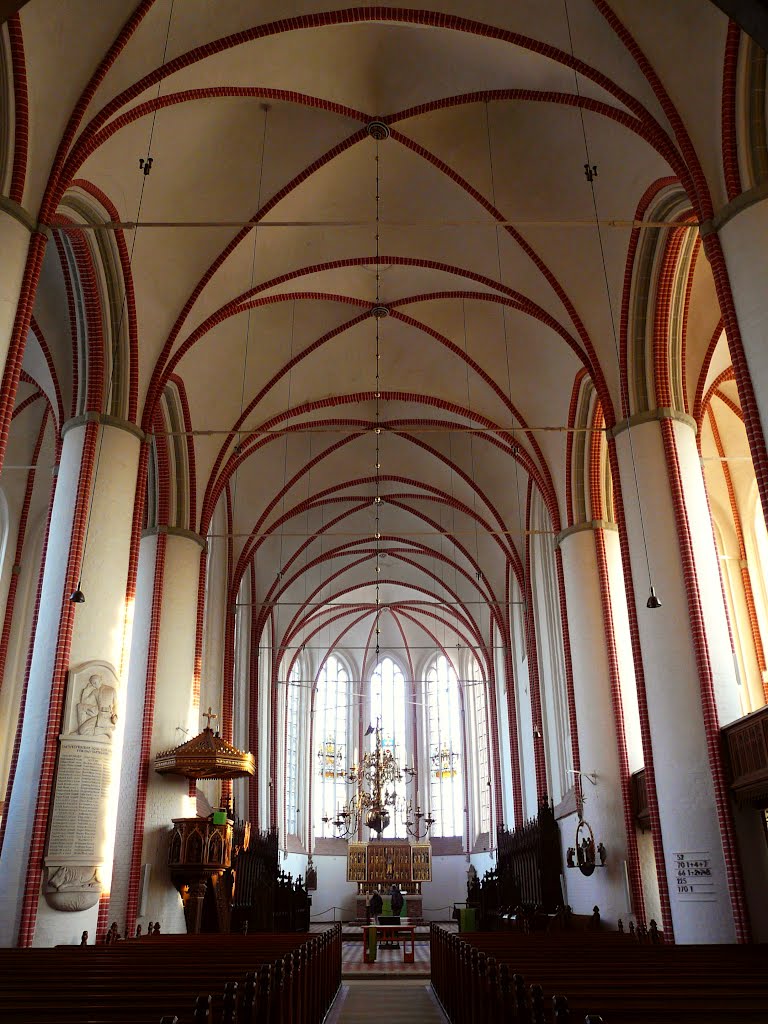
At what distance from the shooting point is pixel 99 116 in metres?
11.0

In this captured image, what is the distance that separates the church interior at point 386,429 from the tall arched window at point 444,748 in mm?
9686

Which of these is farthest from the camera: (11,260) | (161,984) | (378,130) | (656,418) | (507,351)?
(507,351)

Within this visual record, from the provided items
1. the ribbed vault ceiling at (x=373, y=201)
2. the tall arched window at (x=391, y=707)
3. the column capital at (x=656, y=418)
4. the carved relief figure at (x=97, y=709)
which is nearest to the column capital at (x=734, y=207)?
the ribbed vault ceiling at (x=373, y=201)

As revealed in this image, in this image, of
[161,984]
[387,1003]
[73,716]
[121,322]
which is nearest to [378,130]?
[121,322]

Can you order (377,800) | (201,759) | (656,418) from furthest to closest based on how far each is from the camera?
(377,800), (201,759), (656,418)

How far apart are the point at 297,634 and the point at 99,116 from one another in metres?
23.7

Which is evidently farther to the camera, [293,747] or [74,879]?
[293,747]

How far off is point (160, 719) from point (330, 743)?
19504 millimetres

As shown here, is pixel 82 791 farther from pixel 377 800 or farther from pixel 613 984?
pixel 377 800

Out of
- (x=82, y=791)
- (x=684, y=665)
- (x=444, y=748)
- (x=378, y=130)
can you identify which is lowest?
(x=82, y=791)

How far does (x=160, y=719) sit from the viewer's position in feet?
52.6

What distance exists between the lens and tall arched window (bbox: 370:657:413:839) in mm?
34469

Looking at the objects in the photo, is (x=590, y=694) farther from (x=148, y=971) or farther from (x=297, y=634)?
(x=297, y=634)

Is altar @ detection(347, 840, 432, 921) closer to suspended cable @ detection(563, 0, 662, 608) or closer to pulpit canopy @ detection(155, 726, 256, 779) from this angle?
pulpit canopy @ detection(155, 726, 256, 779)
